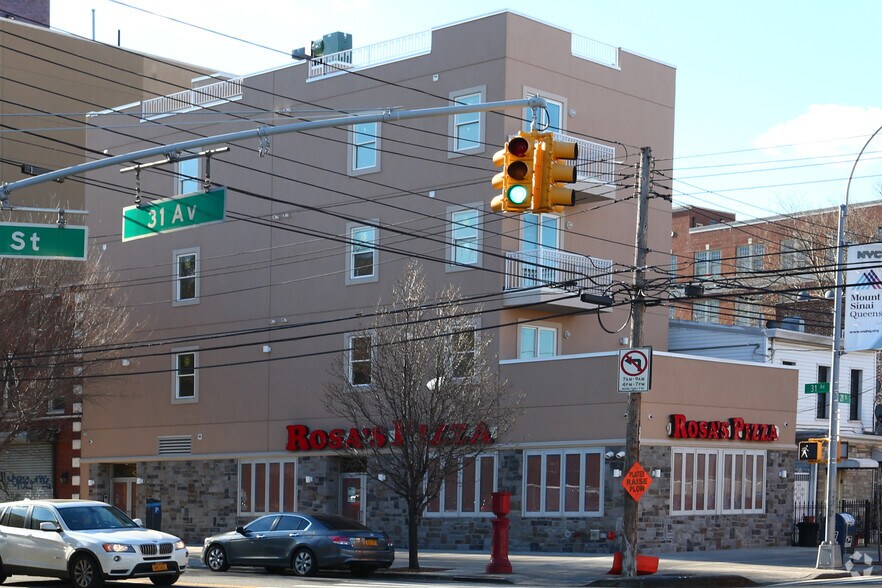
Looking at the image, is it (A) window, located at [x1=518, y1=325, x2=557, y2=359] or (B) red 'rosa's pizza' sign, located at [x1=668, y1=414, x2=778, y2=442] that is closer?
(B) red 'rosa's pizza' sign, located at [x1=668, y1=414, x2=778, y2=442]

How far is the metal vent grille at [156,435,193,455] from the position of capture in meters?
43.4

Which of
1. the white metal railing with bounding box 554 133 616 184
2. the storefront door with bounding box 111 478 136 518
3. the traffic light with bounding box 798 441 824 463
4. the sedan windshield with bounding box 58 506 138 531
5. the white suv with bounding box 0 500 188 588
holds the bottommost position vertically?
the storefront door with bounding box 111 478 136 518

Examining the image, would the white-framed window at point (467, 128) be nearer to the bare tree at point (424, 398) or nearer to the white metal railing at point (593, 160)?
the white metal railing at point (593, 160)

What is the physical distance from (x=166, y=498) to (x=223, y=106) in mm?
13620

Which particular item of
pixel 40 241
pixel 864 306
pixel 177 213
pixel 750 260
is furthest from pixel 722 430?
pixel 750 260

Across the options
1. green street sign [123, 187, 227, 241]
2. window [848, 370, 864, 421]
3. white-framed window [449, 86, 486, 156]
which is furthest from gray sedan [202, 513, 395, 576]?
window [848, 370, 864, 421]

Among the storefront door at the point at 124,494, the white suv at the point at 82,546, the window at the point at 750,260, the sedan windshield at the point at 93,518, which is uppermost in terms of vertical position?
the window at the point at 750,260

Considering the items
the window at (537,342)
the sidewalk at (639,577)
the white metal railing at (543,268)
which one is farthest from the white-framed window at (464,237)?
the sidewalk at (639,577)

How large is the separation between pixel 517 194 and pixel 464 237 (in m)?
21.5

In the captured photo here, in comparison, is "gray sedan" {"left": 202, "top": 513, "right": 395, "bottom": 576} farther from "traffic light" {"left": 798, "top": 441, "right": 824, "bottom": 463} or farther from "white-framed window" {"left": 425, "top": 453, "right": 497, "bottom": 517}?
"traffic light" {"left": 798, "top": 441, "right": 824, "bottom": 463}

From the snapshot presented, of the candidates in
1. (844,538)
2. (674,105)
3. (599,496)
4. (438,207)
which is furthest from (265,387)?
(844,538)

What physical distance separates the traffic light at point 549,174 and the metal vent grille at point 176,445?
30.8 m

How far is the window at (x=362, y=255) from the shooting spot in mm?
38375

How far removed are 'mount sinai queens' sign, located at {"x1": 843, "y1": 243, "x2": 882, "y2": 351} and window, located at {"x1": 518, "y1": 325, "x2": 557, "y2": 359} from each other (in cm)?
983
